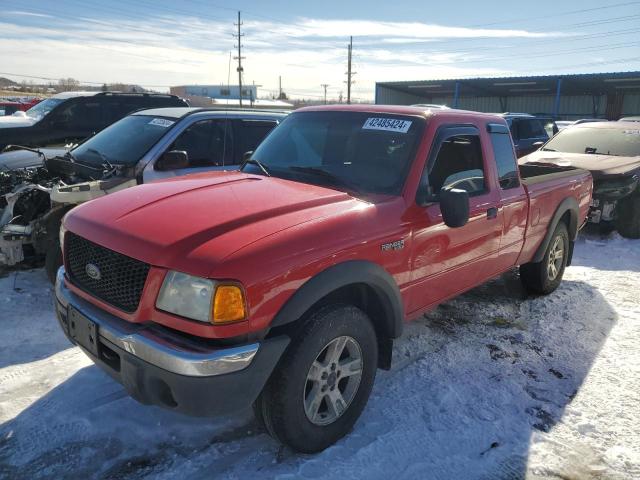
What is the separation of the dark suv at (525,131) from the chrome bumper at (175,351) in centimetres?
1069

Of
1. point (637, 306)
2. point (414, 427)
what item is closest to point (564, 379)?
point (414, 427)

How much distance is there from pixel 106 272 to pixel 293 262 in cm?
102

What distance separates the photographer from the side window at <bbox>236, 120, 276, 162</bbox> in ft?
20.2

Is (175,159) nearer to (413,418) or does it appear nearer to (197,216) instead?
(197,216)

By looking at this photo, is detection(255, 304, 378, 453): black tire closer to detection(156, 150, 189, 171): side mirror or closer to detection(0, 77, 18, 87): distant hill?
detection(156, 150, 189, 171): side mirror

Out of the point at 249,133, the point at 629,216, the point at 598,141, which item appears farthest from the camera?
the point at 598,141

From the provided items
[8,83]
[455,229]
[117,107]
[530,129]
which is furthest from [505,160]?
[8,83]

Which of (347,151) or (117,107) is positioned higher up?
(117,107)

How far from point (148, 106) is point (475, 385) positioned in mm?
7835

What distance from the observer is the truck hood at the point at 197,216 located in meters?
2.36

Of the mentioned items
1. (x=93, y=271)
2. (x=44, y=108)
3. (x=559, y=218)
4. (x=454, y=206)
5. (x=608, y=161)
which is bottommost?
(x=559, y=218)

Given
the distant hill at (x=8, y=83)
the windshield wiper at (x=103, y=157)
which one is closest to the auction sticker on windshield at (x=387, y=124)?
the windshield wiper at (x=103, y=157)

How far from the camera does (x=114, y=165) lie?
5430 millimetres

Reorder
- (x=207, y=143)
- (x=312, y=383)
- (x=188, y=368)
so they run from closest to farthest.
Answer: (x=188, y=368), (x=312, y=383), (x=207, y=143)
